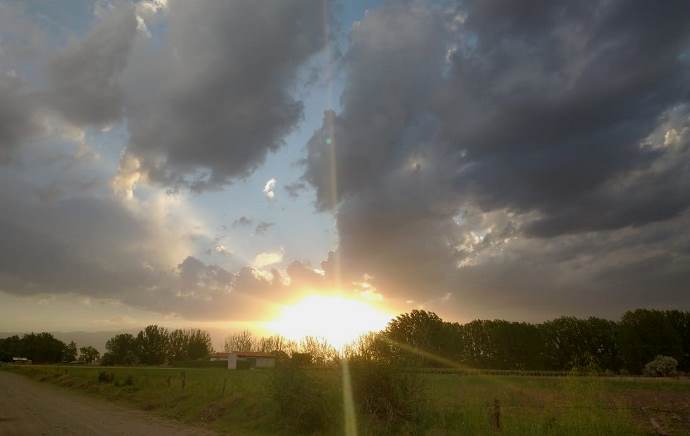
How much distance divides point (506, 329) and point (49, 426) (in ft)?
313

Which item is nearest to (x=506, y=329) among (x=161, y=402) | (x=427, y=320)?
(x=427, y=320)

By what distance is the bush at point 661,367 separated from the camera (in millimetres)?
75562

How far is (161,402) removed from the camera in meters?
31.8

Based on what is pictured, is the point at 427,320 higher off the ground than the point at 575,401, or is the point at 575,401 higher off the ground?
the point at 427,320

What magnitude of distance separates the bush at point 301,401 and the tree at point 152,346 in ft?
452

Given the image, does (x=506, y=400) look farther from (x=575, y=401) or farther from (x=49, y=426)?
(x=49, y=426)

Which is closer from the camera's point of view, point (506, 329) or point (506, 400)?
point (506, 400)

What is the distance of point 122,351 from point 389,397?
151 m

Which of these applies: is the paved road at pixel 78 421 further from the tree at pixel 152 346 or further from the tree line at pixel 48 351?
the tree line at pixel 48 351

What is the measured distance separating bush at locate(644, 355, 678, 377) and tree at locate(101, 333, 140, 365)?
13347 cm

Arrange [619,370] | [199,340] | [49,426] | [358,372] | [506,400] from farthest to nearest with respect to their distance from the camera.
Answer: [199,340] < [619,370] < [506,400] < [49,426] < [358,372]

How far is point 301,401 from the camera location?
2097cm

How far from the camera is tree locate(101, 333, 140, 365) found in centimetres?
14338

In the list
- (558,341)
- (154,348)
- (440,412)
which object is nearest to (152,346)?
(154,348)
